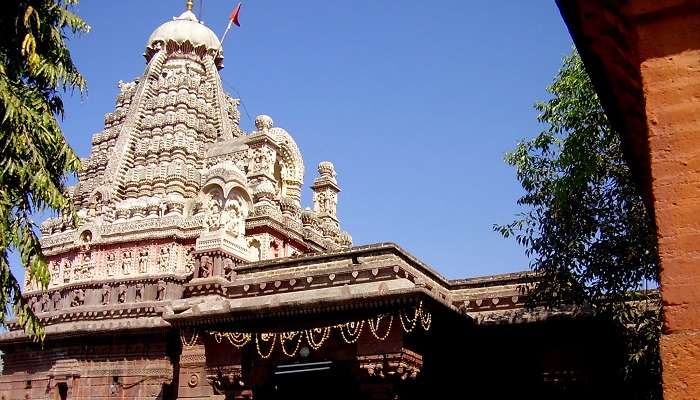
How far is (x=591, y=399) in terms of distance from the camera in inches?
589

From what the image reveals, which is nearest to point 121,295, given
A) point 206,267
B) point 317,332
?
point 206,267

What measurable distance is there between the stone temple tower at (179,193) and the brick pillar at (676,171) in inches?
689

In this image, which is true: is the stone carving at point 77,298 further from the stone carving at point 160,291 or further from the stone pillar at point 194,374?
the stone pillar at point 194,374

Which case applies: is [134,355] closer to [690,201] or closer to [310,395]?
[310,395]

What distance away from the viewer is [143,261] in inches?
1025

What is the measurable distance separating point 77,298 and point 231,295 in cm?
979

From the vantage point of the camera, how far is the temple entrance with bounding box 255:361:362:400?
59.0ft

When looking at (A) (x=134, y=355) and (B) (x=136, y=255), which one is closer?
(A) (x=134, y=355)

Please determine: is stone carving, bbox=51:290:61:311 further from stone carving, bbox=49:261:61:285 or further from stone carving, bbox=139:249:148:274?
stone carving, bbox=139:249:148:274

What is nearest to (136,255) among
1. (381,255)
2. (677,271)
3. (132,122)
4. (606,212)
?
(132,122)

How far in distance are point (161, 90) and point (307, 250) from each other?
10933 mm

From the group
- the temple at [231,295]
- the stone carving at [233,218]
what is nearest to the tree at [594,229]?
the temple at [231,295]

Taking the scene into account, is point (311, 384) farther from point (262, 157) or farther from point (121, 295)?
point (262, 157)

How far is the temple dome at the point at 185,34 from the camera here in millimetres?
34094
